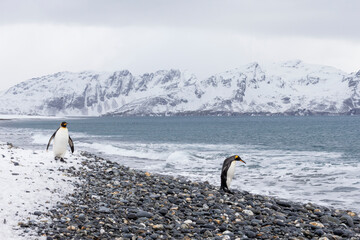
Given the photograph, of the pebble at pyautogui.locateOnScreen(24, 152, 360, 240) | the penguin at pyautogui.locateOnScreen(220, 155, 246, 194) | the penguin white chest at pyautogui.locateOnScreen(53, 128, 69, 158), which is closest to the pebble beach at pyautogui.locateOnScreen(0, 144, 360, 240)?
the pebble at pyautogui.locateOnScreen(24, 152, 360, 240)

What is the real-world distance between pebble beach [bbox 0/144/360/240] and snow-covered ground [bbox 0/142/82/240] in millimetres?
25

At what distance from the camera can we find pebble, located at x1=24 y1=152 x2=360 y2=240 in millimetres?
9719

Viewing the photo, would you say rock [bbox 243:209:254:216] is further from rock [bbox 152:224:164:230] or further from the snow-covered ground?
the snow-covered ground

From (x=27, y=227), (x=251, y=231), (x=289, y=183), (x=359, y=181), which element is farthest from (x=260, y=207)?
Answer: (x=359, y=181)

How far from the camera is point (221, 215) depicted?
11.5 meters

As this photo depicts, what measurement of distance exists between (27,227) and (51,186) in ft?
11.3

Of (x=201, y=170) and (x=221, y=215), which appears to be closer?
(x=221, y=215)

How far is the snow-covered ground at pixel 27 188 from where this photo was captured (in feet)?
31.3

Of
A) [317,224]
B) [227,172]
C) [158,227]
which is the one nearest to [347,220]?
[317,224]

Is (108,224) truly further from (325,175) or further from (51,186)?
(325,175)

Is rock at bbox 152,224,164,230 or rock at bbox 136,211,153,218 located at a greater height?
rock at bbox 136,211,153,218

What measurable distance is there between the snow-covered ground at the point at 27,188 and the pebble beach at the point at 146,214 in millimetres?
25

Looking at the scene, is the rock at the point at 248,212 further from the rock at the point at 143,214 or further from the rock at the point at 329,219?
the rock at the point at 143,214

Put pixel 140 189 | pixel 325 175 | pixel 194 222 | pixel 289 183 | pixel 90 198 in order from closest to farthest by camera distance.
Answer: pixel 194 222 → pixel 90 198 → pixel 140 189 → pixel 289 183 → pixel 325 175
